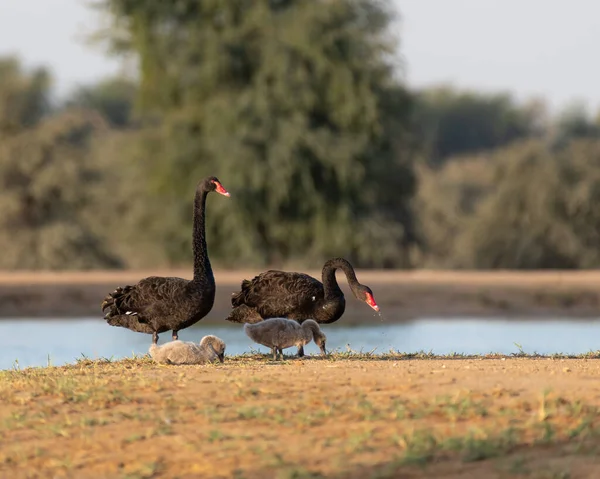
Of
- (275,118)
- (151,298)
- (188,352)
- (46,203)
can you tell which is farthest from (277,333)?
(46,203)

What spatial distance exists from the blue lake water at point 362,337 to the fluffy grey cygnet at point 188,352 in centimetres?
531

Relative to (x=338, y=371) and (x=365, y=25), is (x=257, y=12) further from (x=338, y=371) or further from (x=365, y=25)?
(x=338, y=371)

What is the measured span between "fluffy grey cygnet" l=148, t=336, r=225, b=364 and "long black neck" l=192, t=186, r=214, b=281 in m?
0.73

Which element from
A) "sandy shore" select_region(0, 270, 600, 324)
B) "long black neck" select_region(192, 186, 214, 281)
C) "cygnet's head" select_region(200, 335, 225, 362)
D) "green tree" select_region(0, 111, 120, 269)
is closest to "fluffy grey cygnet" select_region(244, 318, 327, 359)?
"cygnet's head" select_region(200, 335, 225, 362)

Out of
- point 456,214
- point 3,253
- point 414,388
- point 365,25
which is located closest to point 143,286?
point 414,388

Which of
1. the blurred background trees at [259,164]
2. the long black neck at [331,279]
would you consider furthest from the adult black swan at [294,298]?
the blurred background trees at [259,164]

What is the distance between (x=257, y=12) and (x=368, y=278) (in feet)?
28.8

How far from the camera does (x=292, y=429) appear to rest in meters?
7.91

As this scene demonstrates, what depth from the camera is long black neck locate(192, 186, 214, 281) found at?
37.6 feet

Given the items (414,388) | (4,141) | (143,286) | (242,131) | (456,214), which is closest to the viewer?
(414,388)

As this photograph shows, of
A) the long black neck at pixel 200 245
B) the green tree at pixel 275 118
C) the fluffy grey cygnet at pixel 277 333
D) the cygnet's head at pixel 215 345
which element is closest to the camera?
the cygnet's head at pixel 215 345

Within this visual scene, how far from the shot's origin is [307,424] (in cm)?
797

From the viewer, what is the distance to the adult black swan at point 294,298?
12102mm

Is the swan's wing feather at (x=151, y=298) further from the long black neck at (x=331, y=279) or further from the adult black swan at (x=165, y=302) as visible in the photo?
the long black neck at (x=331, y=279)
